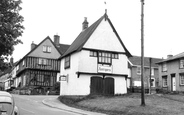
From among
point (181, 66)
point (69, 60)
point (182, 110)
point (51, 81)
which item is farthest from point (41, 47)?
point (182, 110)

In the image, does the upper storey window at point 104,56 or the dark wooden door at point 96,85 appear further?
the upper storey window at point 104,56

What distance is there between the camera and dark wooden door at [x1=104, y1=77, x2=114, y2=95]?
98.1 feet

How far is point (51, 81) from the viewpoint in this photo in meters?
48.4

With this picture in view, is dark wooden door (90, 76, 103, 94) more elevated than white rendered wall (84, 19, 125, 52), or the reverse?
white rendered wall (84, 19, 125, 52)

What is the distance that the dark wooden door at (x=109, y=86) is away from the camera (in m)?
29.9

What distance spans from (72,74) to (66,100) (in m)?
3.51

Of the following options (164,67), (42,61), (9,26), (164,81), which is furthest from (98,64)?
(42,61)

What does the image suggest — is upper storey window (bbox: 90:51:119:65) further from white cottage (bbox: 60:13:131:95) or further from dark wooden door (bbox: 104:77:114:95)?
dark wooden door (bbox: 104:77:114:95)

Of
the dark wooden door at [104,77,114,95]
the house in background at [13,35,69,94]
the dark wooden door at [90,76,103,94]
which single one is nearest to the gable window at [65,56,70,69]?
the dark wooden door at [90,76,103,94]

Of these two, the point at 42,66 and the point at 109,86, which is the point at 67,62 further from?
the point at 42,66

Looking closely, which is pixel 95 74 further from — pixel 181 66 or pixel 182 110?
pixel 181 66

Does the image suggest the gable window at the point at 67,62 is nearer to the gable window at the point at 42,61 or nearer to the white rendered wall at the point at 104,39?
the white rendered wall at the point at 104,39

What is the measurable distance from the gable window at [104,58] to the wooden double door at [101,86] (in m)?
1.88

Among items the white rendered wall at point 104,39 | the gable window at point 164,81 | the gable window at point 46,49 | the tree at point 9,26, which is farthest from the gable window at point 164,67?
the tree at point 9,26
